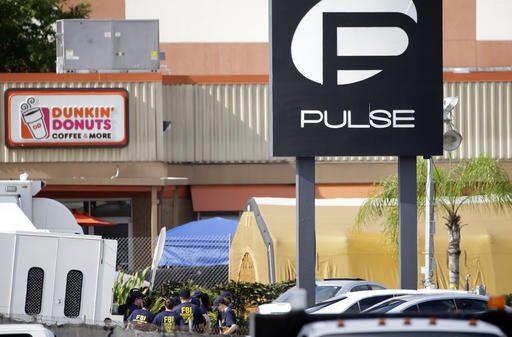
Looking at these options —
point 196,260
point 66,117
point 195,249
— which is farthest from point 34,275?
point 66,117

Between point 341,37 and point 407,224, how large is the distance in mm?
2902

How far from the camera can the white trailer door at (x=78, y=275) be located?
13.6m

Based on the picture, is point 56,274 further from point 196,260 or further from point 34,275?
point 196,260

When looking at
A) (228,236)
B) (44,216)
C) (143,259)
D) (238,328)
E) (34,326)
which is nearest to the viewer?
(34,326)

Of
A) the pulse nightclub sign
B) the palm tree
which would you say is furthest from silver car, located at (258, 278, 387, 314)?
the palm tree

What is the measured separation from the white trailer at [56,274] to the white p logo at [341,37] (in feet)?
12.9

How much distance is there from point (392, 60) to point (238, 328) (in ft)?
15.9

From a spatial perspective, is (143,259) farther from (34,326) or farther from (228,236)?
(34,326)

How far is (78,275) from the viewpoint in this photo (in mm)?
13742

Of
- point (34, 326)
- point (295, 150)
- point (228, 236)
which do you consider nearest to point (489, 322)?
point (34, 326)

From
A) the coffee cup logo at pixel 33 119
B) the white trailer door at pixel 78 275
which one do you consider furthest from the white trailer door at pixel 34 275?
the coffee cup logo at pixel 33 119

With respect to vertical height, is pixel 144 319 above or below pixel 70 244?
below

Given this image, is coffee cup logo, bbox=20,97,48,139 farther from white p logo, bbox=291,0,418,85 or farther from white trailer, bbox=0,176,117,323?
white p logo, bbox=291,0,418,85

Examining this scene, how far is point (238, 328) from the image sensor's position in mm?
14695
